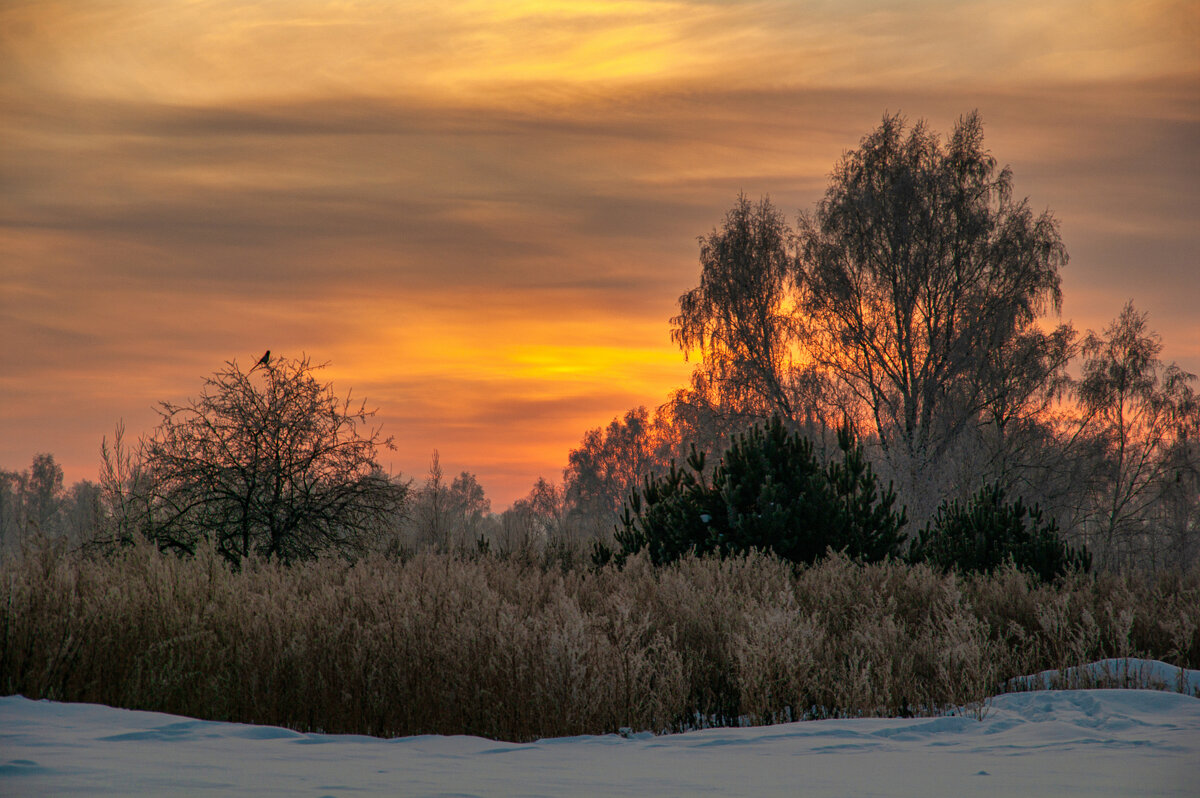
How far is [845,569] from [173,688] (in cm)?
791

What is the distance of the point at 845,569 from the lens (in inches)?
476

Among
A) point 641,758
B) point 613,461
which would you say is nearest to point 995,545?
point 641,758

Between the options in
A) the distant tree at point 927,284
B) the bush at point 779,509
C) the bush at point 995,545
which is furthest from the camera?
the distant tree at point 927,284

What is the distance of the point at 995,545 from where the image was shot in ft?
48.9

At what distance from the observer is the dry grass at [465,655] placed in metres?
7.20

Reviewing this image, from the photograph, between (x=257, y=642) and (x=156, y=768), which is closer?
(x=156, y=768)

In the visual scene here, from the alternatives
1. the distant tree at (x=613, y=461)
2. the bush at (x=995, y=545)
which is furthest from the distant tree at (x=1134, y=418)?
the distant tree at (x=613, y=461)

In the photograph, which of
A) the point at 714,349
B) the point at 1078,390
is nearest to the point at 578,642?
the point at 714,349

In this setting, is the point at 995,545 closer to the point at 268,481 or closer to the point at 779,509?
the point at 779,509

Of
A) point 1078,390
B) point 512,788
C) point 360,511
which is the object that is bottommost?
point 512,788

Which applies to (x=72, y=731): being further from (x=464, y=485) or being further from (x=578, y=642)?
(x=464, y=485)

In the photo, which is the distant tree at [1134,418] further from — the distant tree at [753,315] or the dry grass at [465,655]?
the dry grass at [465,655]

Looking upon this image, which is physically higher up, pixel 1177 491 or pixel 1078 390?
pixel 1078 390

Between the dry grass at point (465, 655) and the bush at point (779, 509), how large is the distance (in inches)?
177
